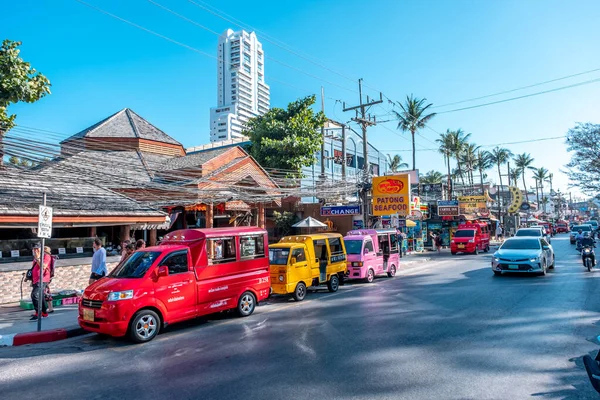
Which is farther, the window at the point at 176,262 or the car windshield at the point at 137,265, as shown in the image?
the window at the point at 176,262

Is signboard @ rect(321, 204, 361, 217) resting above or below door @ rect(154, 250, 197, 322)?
above

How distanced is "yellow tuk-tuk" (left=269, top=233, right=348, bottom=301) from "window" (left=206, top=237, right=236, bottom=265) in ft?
7.30

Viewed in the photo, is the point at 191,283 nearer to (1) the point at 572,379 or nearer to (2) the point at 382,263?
(1) the point at 572,379

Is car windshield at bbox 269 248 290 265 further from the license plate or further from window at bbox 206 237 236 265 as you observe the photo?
the license plate

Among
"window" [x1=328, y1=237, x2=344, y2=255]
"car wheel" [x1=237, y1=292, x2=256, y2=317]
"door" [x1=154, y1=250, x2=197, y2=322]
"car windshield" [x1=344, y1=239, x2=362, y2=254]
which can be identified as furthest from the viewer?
"car windshield" [x1=344, y1=239, x2=362, y2=254]

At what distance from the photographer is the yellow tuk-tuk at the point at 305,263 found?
1203 cm

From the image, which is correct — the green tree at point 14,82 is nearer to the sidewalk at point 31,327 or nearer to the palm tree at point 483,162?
the sidewalk at point 31,327

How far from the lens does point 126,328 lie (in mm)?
7871

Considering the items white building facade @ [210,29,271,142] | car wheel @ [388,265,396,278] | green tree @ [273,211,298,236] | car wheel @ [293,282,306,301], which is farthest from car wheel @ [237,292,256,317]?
white building facade @ [210,29,271,142]

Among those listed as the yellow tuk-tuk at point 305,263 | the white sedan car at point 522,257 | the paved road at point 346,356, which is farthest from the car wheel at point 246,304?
the white sedan car at point 522,257

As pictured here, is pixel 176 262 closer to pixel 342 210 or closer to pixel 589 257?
pixel 342 210

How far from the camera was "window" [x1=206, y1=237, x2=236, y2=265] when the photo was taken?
9.80 m

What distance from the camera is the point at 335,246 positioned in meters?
14.6

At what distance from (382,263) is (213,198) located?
832 centimetres
